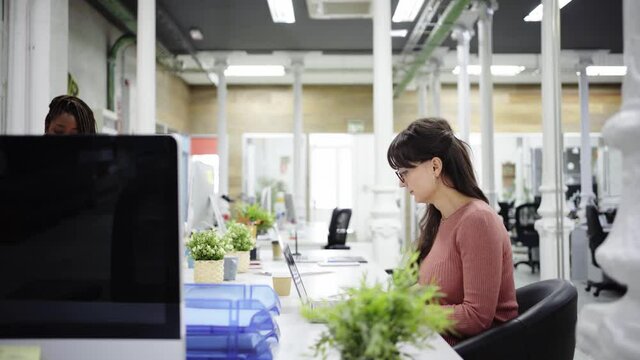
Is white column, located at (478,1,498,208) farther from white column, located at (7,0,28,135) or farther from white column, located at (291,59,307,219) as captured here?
white column, located at (7,0,28,135)

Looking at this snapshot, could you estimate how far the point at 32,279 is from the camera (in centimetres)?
96

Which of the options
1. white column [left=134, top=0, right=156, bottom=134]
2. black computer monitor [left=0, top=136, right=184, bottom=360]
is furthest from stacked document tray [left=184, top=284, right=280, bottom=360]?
white column [left=134, top=0, right=156, bottom=134]

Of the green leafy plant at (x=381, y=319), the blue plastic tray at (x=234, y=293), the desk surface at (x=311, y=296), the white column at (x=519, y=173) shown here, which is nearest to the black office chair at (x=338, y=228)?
the desk surface at (x=311, y=296)

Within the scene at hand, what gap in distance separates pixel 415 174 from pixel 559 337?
661 mm

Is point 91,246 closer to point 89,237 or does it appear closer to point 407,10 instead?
point 89,237

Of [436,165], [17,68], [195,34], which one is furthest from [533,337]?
[195,34]

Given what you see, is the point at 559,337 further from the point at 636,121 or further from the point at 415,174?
the point at 636,121

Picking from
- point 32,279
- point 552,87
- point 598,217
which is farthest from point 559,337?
point 552,87

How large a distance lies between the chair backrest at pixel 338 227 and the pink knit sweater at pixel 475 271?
469cm

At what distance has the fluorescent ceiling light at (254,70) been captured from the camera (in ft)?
33.7

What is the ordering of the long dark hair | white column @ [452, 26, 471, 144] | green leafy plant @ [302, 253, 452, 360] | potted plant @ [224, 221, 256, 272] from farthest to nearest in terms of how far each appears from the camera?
white column @ [452, 26, 471, 144]
potted plant @ [224, 221, 256, 272]
the long dark hair
green leafy plant @ [302, 253, 452, 360]

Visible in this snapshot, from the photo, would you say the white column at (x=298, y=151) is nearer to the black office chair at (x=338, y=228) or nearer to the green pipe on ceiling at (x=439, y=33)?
the green pipe on ceiling at (x=439, y=33)

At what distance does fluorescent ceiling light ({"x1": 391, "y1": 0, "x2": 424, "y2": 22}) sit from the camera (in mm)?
6796

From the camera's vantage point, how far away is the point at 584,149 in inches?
199
